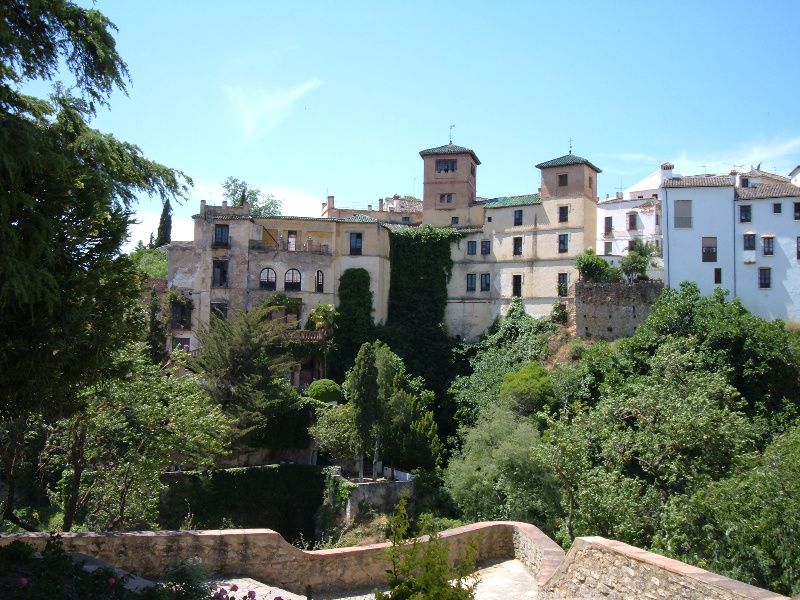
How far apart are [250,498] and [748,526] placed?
22453mm

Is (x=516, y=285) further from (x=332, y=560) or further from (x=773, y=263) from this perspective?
(x=332, y=560)

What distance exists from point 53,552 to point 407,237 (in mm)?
39895

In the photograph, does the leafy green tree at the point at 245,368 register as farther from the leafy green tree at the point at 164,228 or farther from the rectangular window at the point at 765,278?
the leafy green tree at the point at 164,228

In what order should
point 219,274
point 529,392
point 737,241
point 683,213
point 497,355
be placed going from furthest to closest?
point 219,274 < point 497,355 < point 683,213 < point 737,241 < point 529,392

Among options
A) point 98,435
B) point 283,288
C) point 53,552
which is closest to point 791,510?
point 53,552

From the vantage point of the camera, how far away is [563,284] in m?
44.9

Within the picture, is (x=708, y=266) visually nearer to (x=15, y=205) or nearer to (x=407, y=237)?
(x=407, y=237)

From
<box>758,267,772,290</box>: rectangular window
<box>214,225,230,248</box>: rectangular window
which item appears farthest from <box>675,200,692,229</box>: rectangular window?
<box>214,225,230,248</box>: rectangular window

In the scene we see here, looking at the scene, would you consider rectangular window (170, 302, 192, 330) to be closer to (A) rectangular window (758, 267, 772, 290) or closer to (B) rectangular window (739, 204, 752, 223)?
(B) rectangular window (739, 204, 752, 223)

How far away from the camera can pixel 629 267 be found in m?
42.4

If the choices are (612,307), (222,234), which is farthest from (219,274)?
(612,307)

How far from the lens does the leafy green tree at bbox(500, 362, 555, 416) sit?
3531 cm

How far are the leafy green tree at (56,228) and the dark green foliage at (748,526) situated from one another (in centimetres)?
1137

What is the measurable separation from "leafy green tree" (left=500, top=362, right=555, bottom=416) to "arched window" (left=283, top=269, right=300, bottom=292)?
46.0 feet
